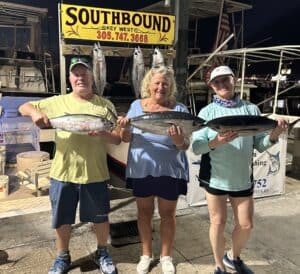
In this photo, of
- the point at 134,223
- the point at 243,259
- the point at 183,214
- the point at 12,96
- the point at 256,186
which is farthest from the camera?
the point at 12,96

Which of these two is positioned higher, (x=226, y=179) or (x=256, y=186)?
(x=226, y=179)

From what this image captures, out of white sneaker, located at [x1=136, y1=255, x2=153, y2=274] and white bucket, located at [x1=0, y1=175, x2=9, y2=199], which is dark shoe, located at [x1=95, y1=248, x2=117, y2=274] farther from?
white bucket, located at [x1=0, y1=175, x2=9, y2=199]

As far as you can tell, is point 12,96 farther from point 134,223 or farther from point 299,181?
point 299,181

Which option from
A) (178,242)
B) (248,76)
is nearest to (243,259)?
(178,242)

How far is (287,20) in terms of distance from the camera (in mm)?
10906

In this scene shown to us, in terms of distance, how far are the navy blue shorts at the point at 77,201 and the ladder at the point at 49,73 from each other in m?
6.35

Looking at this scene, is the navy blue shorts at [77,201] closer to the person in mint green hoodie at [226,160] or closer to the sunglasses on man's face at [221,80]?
the person in mint green hoodie at [226,160]

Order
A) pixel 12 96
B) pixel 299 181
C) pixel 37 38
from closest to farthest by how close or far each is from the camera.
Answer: pixel 299 181 → pixel 12 96 → pixel 37 38

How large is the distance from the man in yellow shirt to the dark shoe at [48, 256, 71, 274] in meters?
0.29

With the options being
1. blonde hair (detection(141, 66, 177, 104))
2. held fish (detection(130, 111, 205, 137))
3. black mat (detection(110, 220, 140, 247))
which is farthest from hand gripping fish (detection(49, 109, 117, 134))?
black mat (detection(110, 220, 140, 247))

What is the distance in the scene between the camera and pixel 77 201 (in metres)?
3.12

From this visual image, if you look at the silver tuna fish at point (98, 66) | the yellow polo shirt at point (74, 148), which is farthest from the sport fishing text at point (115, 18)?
the yellow polo shirt at point (74, 148)

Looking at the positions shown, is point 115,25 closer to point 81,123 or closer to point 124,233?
point 124,233

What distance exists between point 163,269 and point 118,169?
329 centimetres
